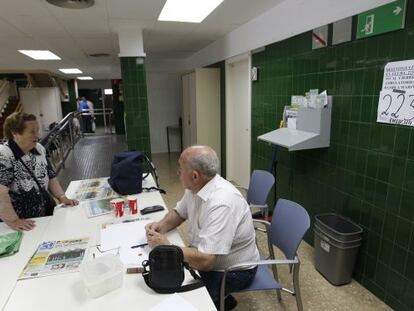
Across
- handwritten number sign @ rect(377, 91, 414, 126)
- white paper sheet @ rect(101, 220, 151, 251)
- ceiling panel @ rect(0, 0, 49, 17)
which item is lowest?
white paper sheet @ rect(101, 220, 151, 251)

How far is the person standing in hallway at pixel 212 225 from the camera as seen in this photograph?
139cm

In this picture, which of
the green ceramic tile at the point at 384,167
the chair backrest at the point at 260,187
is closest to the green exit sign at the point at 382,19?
the green ceramic tile at the point at 384,167

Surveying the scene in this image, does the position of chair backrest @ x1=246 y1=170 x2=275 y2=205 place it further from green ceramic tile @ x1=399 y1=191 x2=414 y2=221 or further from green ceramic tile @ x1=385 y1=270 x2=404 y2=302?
green ceramic tile @ x1=385 y1=270 x2=404 y2=302

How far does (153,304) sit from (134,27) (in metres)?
3.54

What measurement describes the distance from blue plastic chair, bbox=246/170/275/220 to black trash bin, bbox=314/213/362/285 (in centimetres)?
47

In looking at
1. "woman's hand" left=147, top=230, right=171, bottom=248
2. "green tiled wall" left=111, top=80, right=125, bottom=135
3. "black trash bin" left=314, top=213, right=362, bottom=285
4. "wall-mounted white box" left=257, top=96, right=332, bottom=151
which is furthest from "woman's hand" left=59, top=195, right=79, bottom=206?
"green tiled wall" left=111, top=80, right=125, bottom=135

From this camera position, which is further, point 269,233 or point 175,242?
point 269,233

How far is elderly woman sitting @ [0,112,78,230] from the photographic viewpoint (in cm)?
180

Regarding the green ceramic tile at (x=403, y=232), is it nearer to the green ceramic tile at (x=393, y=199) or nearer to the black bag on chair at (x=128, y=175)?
the green ceramic tile at (x=393, y=199)

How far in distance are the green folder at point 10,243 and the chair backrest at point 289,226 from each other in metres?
1.47

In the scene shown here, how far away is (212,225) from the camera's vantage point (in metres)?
1.40

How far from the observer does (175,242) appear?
162 centimetres

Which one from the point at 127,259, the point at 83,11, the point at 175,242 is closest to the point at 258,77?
the point at 83,11

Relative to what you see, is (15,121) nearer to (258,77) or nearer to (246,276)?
(246,276)
